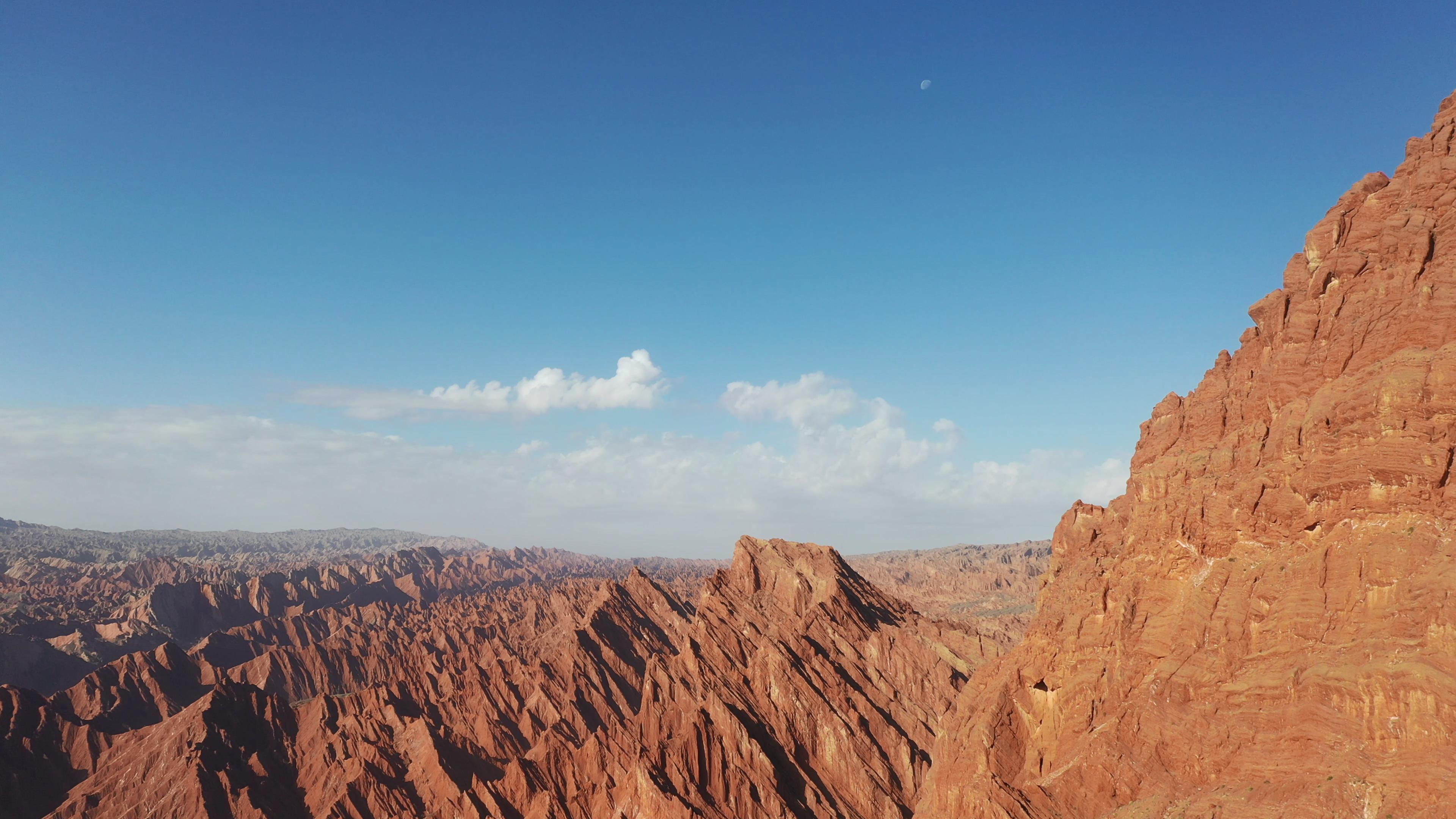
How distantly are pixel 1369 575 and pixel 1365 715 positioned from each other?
779 centimetres

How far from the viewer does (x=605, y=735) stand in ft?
348

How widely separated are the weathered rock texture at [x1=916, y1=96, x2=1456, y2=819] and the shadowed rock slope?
3185 cm

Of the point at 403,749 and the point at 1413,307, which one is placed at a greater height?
the point at 1413,307

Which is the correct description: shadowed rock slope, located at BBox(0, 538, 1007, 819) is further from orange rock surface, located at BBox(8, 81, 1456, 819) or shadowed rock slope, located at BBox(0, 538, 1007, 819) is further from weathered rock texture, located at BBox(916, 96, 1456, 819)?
weathered rock texture, located at BBox(916, 96, 1456, 819)

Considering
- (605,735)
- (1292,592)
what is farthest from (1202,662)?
(605,735)

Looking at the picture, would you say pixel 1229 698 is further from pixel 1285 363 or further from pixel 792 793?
pixel 792 793

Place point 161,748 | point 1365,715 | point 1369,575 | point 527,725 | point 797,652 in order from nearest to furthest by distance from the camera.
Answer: point 1365,715 < point 1369,575 < point 797,652 < point 161,748 < point 527,725

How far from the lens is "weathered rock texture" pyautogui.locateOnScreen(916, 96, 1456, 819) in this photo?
1377 inches

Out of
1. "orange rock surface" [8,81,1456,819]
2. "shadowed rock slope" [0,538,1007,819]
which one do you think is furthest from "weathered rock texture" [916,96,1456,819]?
"shadowed rock slope" [0,538,1007,819]

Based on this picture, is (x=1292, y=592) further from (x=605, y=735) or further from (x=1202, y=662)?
(x=605, y=735)

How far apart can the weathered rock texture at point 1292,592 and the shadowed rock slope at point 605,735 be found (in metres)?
31.9

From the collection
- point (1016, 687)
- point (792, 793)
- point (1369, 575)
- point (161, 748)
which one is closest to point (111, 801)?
point (161, 748)

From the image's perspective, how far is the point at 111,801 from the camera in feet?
357

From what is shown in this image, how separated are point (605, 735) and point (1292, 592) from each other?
9180 cm
